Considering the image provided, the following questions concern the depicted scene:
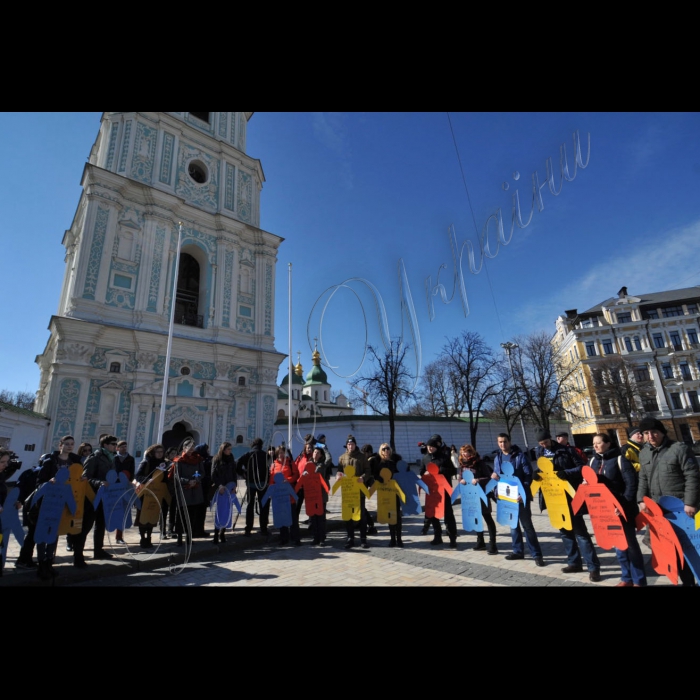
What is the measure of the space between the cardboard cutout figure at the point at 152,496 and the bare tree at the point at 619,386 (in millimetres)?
43171

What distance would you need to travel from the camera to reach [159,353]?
74.7 feet

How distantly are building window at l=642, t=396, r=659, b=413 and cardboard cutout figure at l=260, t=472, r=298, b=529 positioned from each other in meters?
49.9

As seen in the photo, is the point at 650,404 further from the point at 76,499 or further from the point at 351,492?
the point at 76,499

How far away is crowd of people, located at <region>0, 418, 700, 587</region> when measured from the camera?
5.13 m

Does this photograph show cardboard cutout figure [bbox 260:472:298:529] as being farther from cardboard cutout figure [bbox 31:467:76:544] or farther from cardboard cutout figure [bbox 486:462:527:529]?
cardboard cutout figure [bbox 486:462:527:529]

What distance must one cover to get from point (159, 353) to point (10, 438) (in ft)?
25.5

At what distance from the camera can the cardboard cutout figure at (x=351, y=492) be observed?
26.1 ft

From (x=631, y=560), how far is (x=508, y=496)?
197 cm

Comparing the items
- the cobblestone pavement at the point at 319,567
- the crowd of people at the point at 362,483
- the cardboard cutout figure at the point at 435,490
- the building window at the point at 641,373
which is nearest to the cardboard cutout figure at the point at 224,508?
the crowd of people at the point at 362,483

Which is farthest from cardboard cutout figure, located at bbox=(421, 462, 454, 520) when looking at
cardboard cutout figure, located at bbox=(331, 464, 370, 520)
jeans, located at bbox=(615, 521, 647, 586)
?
jeans, located at bbox=(615, 521, 647, 586)

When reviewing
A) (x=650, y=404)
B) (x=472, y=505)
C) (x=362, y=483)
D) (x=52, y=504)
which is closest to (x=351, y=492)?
(x=362, y=483)

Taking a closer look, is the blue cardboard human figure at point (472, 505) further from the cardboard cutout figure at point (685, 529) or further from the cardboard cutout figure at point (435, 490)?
the cardboard cutout figure at point (685, 529)

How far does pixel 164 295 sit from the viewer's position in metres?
24.1
